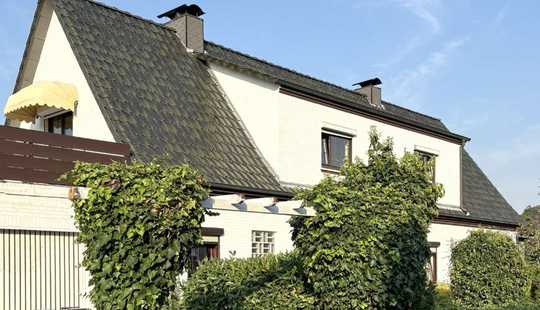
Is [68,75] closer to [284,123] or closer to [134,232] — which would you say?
[284,123]

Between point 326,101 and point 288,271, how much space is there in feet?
27.7

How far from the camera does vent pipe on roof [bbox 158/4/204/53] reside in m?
20.0

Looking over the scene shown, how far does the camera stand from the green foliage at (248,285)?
1154cm

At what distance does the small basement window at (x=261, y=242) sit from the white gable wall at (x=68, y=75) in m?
4.39

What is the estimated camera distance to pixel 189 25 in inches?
799

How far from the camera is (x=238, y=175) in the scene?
16.5 meters

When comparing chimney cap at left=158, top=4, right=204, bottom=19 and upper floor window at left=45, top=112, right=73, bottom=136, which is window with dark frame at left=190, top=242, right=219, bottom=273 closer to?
upper floor window at left=45, top=112, right=73, bottom=136

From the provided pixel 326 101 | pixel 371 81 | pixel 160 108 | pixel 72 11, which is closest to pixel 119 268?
pixel 160 108

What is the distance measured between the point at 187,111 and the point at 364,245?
831cm

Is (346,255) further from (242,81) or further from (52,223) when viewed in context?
(242,81)

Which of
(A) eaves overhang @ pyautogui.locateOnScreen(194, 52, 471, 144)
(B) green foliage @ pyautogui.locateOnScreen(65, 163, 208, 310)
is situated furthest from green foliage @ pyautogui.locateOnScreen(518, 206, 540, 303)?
(B) green foliage @ pyautogui.locateOnScreen(65, 163, 208, 310)

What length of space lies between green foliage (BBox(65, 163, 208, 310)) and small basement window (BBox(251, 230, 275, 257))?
28.5ft

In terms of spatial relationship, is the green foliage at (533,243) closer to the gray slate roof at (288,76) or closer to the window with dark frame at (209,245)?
the gray slate roof at (288,76)

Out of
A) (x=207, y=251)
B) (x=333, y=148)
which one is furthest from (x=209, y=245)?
(x=333, y=148)
